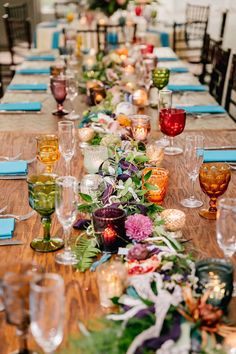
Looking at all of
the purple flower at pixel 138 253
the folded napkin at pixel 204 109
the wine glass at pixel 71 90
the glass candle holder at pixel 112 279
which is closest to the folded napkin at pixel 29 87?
the wine glass at pixel 71 90

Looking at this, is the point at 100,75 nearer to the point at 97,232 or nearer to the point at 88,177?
the point at 88,177

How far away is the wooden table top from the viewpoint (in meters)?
1.14

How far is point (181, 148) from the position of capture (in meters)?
2.21

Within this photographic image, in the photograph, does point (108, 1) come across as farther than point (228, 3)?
No

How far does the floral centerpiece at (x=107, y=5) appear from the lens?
502 centimetres

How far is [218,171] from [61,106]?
1.33 meters

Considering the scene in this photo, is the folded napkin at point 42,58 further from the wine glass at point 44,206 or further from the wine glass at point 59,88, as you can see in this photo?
the wine glass at point 44,206

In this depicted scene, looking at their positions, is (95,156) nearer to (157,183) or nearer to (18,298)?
(157,183)

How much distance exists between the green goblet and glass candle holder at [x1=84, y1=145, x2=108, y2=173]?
1.06 m

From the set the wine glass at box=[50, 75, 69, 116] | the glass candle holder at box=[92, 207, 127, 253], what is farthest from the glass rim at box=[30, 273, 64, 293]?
the wine glass at box=[50, 75, 69, 116]

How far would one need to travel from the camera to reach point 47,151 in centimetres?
183

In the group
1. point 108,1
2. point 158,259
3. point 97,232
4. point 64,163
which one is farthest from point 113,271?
point 108,1

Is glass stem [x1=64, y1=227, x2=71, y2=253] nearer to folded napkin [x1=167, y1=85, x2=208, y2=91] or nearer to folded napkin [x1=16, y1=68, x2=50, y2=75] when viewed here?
folded napkin [x1=167, y1=85, x2=208, y2=91]

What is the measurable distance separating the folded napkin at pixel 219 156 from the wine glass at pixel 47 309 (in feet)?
3.95
